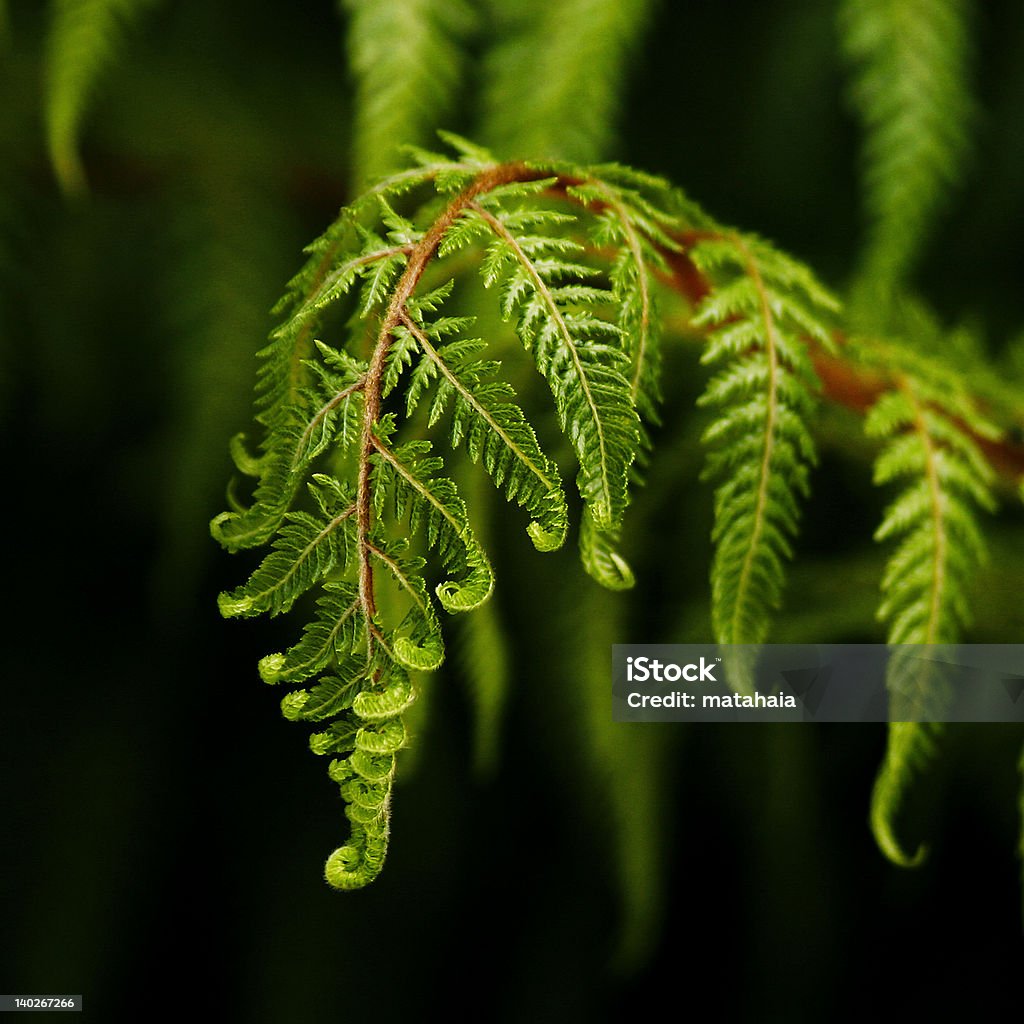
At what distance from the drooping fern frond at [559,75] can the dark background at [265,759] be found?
0.37 meters

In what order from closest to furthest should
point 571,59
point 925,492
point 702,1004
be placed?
point 925,492 < point 571,59 < point 702,1004

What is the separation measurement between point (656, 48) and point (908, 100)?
761 mm

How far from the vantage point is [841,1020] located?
125 cm

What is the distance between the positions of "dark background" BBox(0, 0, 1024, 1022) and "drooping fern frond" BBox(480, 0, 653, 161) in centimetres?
37

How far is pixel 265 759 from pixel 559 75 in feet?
3.25

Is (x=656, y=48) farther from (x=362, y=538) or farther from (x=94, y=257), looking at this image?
(x=362, y=538)

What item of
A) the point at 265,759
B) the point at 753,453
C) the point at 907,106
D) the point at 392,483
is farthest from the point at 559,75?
the point at 265,759

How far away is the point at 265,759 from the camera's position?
136cm

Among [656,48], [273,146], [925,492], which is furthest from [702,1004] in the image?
[656,48]

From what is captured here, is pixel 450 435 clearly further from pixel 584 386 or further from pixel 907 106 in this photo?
pixel 907 106

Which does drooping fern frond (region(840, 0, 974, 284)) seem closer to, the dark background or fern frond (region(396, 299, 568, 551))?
the dark background

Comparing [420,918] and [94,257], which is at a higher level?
[94,257]

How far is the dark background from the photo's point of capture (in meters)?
1.21

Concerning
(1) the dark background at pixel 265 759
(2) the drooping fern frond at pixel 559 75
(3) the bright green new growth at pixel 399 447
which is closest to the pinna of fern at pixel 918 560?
(3) the bright green new growth at pixel 399 447
